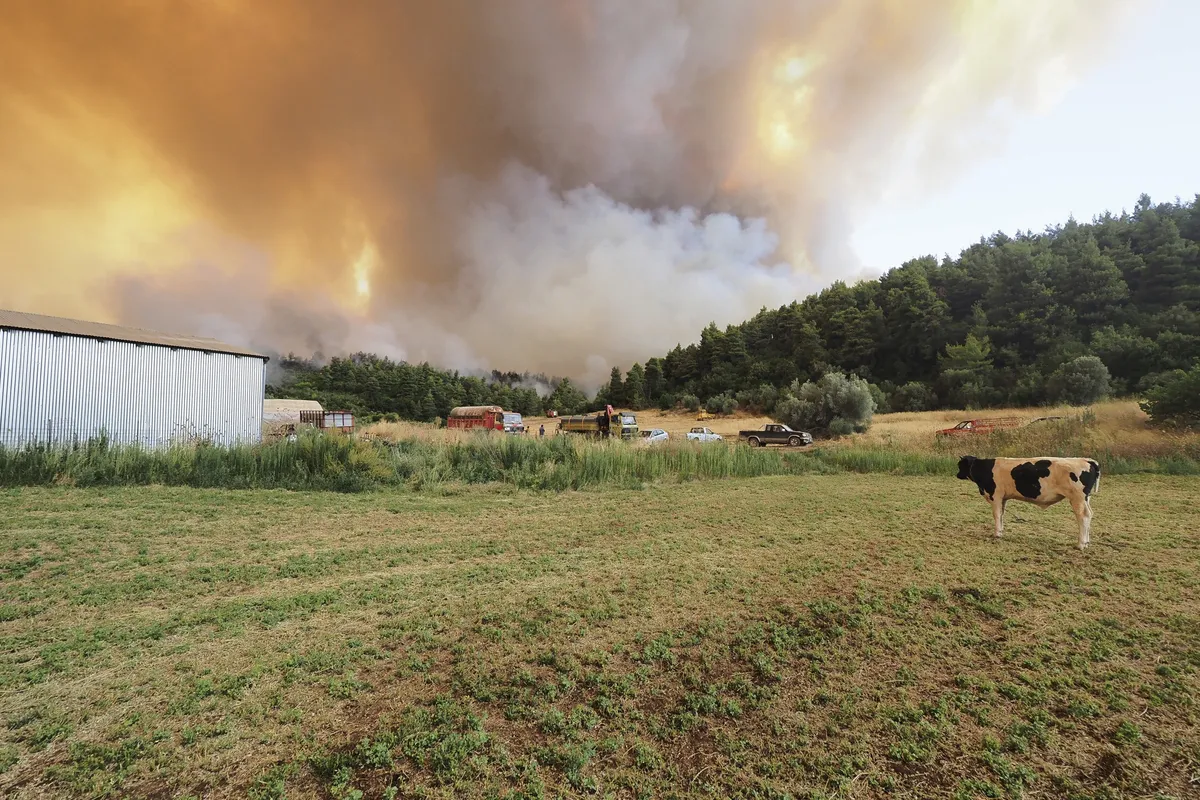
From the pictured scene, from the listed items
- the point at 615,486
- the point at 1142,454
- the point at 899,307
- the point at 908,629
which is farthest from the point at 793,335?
the point at 908,629

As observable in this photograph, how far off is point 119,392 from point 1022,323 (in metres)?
61.6

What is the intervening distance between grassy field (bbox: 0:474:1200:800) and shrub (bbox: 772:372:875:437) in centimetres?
2240

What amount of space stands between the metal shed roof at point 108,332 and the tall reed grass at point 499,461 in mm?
5112

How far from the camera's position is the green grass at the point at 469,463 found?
350 inches

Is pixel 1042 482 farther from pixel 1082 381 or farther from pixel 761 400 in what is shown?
pixel 761 400

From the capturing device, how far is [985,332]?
46344 millimetres

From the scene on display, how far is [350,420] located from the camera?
27422 mm

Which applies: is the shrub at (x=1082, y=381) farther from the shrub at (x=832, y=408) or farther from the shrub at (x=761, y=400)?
the shrub at (x=761, y=400)

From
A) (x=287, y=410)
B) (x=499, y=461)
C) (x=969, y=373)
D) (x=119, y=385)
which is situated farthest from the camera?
(x=969, y=373)

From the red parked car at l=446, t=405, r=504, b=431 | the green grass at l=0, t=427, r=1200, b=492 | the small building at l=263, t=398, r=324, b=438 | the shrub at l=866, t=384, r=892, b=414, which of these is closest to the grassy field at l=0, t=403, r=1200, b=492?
the green grass at l=0, t=427, r=1200, b=492

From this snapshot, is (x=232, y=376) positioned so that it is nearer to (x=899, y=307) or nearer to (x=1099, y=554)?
(x=1099, y=554)

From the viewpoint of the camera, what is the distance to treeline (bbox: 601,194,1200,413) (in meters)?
34.6

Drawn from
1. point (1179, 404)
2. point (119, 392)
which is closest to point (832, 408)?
point (1179, 404)

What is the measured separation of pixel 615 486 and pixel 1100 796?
8.93 m
